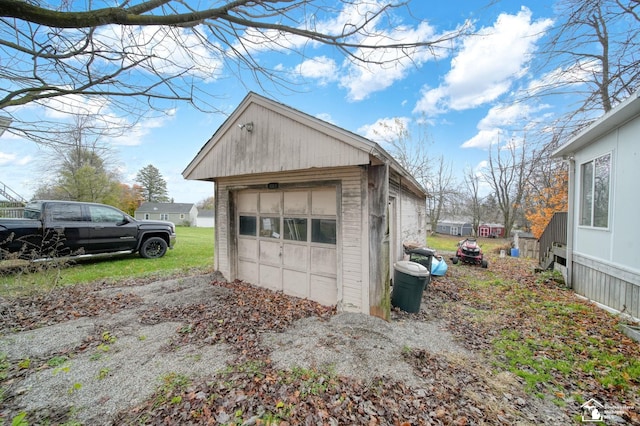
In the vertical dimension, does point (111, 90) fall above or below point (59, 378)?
above

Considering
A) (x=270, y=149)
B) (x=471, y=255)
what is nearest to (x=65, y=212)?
(x=270, y=149)

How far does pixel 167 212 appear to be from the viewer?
43594 millimetres

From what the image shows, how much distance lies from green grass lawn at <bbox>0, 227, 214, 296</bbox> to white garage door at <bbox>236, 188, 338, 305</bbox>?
9.24 feet

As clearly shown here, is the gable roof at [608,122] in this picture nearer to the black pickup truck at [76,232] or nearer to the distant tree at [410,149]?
the black pickup truck at [76,232]

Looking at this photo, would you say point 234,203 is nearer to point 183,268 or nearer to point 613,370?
point 183,268

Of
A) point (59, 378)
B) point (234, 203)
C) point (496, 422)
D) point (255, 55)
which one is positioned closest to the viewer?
point (496, 422)

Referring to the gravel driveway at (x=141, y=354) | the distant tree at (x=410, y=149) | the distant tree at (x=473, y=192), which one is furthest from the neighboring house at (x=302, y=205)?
the distant tree at (x=473, y=192)

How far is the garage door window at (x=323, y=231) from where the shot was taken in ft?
15.8

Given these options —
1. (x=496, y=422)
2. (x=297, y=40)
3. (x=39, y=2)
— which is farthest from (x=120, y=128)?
(x=496, y=422)

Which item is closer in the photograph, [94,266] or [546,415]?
[546,415]

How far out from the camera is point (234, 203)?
21.1 feet

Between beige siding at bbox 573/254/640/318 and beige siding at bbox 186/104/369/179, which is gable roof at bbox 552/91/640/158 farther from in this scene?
beige siding at bbox 186/104/369/179

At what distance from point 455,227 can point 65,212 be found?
38.5 metres

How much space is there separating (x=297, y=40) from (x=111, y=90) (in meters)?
3.10
